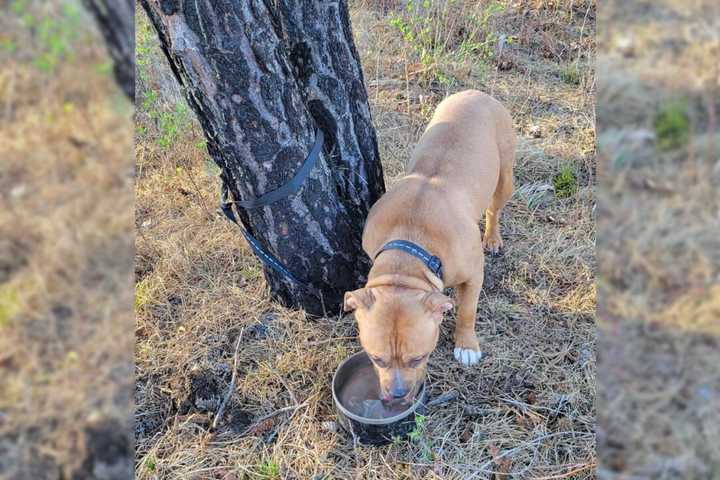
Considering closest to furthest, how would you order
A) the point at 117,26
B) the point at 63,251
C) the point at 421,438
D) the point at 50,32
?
the point at 421,438, the point at 117,26, the point at 63,251, the point at 50,32

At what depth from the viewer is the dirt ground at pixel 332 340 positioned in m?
2.90

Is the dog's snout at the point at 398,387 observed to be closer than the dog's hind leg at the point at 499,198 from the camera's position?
Yes

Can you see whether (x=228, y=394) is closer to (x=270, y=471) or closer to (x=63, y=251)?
(x=270, y=471)

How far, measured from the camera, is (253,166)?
292cm

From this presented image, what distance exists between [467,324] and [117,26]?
2869mm

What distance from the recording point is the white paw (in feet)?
10.9

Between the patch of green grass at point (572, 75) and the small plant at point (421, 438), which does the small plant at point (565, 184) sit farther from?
the small plant at point (421, 438)

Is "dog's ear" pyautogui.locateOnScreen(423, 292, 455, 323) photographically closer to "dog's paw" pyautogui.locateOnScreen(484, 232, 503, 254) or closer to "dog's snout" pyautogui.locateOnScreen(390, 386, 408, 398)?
"dog's snout" pyautogui.locateOnScreen(390, 386, 408, 398)

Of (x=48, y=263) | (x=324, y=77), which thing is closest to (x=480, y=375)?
(x=324, y=77)

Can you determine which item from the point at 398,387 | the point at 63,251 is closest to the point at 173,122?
the point at 63,251

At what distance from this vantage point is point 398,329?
2674 mm

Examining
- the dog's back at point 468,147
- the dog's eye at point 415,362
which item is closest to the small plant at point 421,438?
the dog's eye at point 415,362

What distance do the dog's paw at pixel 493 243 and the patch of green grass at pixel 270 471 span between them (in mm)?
2286

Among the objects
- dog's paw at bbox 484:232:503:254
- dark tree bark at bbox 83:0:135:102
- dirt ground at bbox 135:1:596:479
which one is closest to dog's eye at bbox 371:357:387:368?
dirt ground at bbox 135:1:596:479
